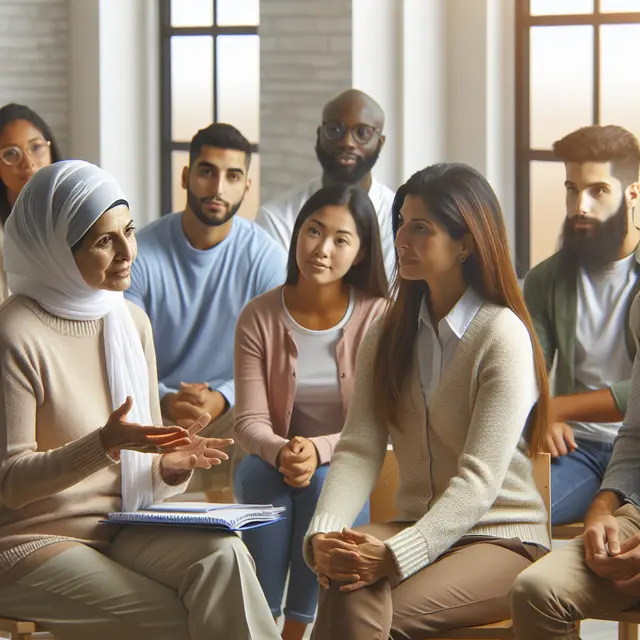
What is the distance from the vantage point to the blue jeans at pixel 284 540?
3.32 m

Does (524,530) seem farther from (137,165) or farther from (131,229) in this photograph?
(137,165)

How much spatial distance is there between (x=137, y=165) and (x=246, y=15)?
0.93 meters

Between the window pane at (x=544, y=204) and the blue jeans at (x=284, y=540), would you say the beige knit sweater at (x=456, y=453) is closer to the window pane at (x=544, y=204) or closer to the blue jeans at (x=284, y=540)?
the blue jeans at (x=284, y=540)

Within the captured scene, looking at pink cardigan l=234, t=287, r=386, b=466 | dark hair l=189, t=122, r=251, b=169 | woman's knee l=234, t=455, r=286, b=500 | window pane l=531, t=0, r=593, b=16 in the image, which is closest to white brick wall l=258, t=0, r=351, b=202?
window pane l=531, t=0, r=593, b=16

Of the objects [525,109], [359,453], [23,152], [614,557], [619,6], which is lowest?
[614,557]

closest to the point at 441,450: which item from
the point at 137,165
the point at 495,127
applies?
the point at 495,127

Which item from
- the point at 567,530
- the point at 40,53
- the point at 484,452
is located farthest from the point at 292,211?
the point at 484,452

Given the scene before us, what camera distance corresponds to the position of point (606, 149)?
371 centimetres

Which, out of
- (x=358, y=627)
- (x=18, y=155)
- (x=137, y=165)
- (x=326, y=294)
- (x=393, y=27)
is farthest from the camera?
(x=137, y=165)

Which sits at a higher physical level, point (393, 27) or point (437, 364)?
point (393, 27)

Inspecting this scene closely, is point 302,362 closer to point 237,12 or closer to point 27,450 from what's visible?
point 27,450

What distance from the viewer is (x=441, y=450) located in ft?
8.82

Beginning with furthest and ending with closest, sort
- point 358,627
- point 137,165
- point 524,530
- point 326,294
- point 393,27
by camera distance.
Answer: point 137,165 < point 393,27 < point 326,294 < point 524,530 < point 358,627

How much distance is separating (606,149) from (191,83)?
3.18 metres
